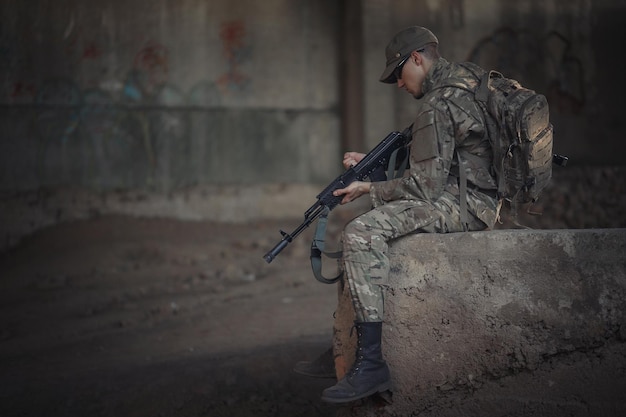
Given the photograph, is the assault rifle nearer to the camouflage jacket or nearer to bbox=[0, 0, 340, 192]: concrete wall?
the camouflage jacket

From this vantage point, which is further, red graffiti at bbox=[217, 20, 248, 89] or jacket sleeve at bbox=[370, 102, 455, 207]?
red graffiti at bbox=[217, 20, 248, 89]

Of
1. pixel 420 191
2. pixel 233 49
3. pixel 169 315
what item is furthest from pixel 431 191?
pixel 233 49

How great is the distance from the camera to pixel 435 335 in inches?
Answer: 135

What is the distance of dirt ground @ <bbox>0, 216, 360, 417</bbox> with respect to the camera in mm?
4594

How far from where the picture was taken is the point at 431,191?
3428mm

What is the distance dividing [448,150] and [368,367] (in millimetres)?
1108

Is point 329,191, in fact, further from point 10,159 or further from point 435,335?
point 10,159

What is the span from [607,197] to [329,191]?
723 cm

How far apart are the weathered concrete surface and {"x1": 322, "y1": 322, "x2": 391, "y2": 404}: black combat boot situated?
16cm

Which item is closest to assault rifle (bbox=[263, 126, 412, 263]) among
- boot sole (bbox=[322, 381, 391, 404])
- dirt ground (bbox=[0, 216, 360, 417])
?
boot sole (bbox=[322, 381, 391, 404])

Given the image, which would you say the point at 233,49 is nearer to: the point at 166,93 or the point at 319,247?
the point at 166,93

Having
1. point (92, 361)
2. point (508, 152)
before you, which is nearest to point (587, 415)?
point (508, 152)

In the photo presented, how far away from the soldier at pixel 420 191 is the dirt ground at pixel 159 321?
140cm

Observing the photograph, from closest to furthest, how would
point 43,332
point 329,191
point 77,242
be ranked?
1. point 329,191
2. point 43,332
3. point 77,242
